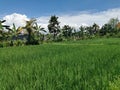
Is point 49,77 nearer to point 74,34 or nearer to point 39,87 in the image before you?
point 39,87

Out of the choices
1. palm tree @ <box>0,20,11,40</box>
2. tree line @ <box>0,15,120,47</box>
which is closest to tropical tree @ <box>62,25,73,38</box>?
tree line @ <box>0,15,120,47</box>

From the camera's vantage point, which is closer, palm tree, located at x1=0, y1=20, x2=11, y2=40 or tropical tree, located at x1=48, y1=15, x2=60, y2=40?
palm tree, located at x1=0, y1=20, x2=11, y2=40

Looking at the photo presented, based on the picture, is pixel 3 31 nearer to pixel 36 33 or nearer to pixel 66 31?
pixel 36 33

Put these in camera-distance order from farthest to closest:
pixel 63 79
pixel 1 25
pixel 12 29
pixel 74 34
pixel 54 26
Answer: pixel 74 34 → pixel 54 26 → pixel 12 29 → pixel 1 25 → pixel 63 79

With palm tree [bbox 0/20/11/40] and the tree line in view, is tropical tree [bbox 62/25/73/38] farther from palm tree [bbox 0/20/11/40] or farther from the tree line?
palm tree [bbox 0/20/11/40]

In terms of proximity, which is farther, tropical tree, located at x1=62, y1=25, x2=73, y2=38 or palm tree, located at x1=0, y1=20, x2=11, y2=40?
tropical tree, located at x1=62, y1=25, x2=73, y2=38

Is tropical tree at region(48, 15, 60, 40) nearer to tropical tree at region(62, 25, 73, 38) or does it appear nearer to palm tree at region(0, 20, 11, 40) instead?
tropical tree at region(62, 25, 73, 38)

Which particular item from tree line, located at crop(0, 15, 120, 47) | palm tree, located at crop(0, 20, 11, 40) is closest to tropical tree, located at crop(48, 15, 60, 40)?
tree line, located at crop(0, 15, 120, 47)

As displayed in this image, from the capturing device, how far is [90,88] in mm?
3303

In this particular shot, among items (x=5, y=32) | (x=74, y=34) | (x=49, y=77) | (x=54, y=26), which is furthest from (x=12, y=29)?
(x=74, y=34)

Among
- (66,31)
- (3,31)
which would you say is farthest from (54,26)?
(3,31)

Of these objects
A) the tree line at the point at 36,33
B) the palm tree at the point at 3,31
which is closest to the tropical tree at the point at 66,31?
the tree line at the point at 36,33

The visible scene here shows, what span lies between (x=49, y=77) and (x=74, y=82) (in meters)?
0.47

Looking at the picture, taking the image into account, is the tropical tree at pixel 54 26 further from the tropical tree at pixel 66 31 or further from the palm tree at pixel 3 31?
the palm tree at pixel 3 31
